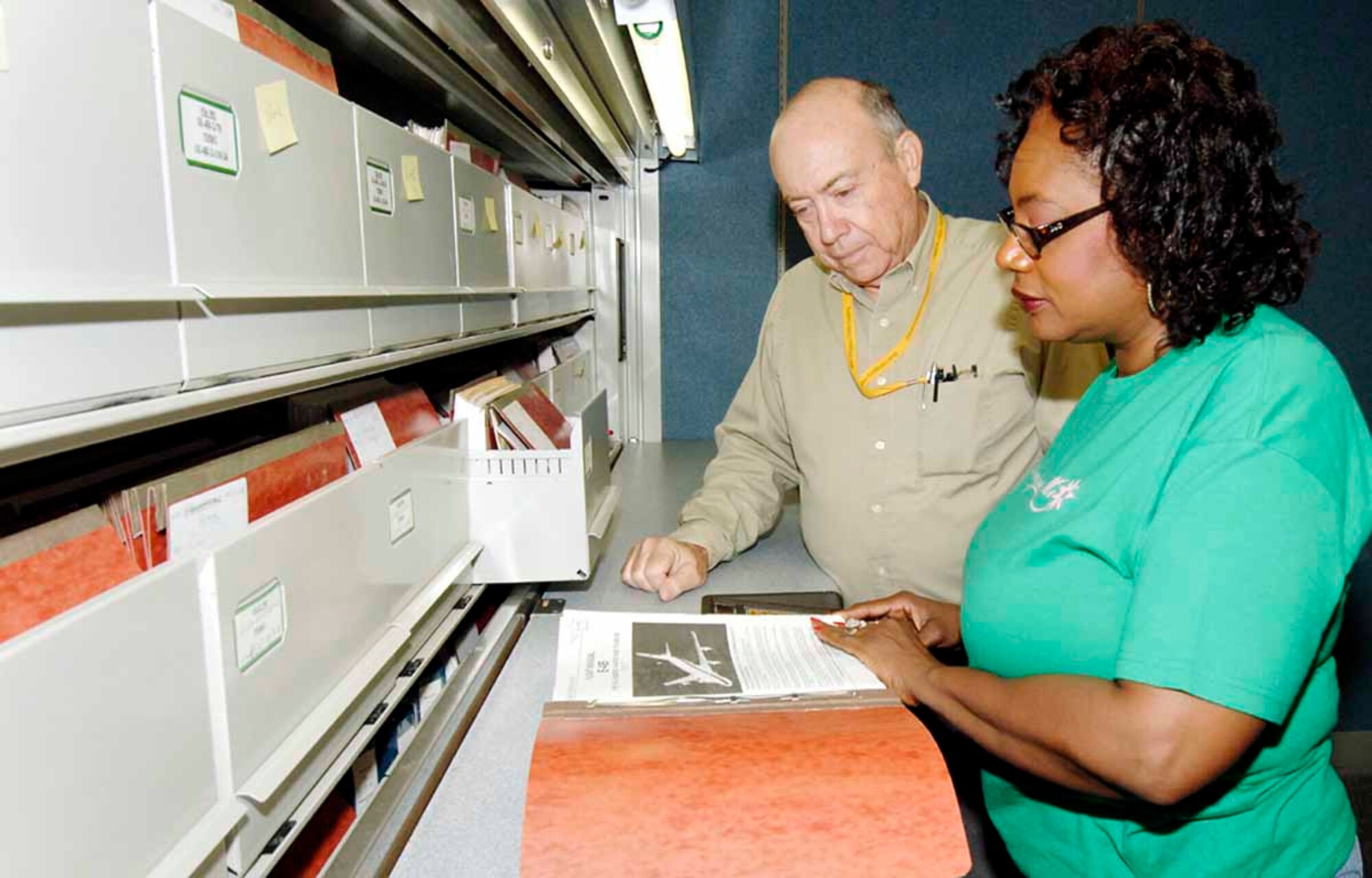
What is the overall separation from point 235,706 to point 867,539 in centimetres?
100

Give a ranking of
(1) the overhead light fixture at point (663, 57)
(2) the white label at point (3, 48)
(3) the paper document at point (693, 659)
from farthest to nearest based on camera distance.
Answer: (1) the overhead light fixture at point (663, 57)
(3) the paper document at point (693, 659)
(2) the white label at point (3, 48)

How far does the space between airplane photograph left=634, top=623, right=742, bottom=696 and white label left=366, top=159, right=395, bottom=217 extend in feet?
1.72

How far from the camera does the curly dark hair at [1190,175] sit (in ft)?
2.21

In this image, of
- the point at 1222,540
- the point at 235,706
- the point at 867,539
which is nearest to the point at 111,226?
the point at 235,706

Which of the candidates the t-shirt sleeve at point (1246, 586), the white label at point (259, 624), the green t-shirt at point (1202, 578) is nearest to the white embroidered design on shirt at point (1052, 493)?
the green t-shirt at point (1202, 578)

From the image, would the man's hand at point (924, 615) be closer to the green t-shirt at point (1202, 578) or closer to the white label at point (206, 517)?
the green t-shirt at point (1202, 578)

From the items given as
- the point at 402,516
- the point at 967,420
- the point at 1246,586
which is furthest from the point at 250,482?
the point at 967,420

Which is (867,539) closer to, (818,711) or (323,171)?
(818,711)

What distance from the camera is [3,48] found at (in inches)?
13.6

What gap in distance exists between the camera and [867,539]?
1.33 m

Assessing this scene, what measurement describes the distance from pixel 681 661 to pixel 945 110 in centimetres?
204

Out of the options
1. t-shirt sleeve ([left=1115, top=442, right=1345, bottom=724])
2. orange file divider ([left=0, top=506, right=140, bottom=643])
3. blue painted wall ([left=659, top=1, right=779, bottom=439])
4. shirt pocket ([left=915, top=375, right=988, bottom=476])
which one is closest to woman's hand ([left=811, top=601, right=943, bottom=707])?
t-shirt sleeve ([left=1115, top=442, right=1345, bottom=724])

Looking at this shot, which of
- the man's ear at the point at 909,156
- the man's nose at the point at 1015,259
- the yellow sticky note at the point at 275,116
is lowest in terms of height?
the man's nose at the point at 1015,259

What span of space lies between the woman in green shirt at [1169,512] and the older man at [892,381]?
40 cm
